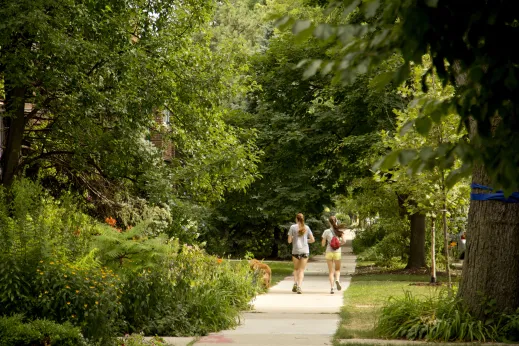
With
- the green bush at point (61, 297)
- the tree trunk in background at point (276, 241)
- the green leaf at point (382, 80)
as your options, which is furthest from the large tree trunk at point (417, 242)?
the green leaf at point (382, 80)

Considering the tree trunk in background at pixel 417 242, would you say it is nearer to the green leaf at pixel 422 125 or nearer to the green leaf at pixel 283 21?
the green leaf at pixel 422 125

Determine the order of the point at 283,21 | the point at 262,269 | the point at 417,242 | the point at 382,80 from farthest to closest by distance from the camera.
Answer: the point at 417,242 → the point at 262,269 → the point at 382,80 → the point at 283,21

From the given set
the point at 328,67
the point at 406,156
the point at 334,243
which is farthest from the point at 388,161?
the point at 334,243

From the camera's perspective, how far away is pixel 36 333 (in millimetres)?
8375

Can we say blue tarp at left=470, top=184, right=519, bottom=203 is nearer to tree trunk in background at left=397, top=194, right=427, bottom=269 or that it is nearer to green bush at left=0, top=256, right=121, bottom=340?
green bush at left=0, top=256, right=121, bottom=340

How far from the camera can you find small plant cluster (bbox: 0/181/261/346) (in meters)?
9.23

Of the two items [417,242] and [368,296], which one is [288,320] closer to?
[368,296]

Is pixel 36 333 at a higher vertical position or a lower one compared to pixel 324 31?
lower

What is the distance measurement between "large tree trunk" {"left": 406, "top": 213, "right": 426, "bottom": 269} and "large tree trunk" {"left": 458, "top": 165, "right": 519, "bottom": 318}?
1612 cm

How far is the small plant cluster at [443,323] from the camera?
10969 millimetres

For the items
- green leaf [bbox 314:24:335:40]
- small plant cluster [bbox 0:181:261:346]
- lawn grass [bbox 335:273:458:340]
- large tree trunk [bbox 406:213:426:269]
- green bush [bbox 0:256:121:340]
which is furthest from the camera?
large tree trunk [bbox 406:213:426:269]

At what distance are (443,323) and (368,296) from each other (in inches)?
274

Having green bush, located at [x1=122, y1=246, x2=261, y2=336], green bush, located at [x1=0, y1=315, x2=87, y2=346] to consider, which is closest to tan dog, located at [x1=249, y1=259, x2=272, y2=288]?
green bush, located at [x1=122, y1=246, x2=261, y2=336]

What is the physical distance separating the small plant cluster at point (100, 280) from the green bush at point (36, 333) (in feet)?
0.12
